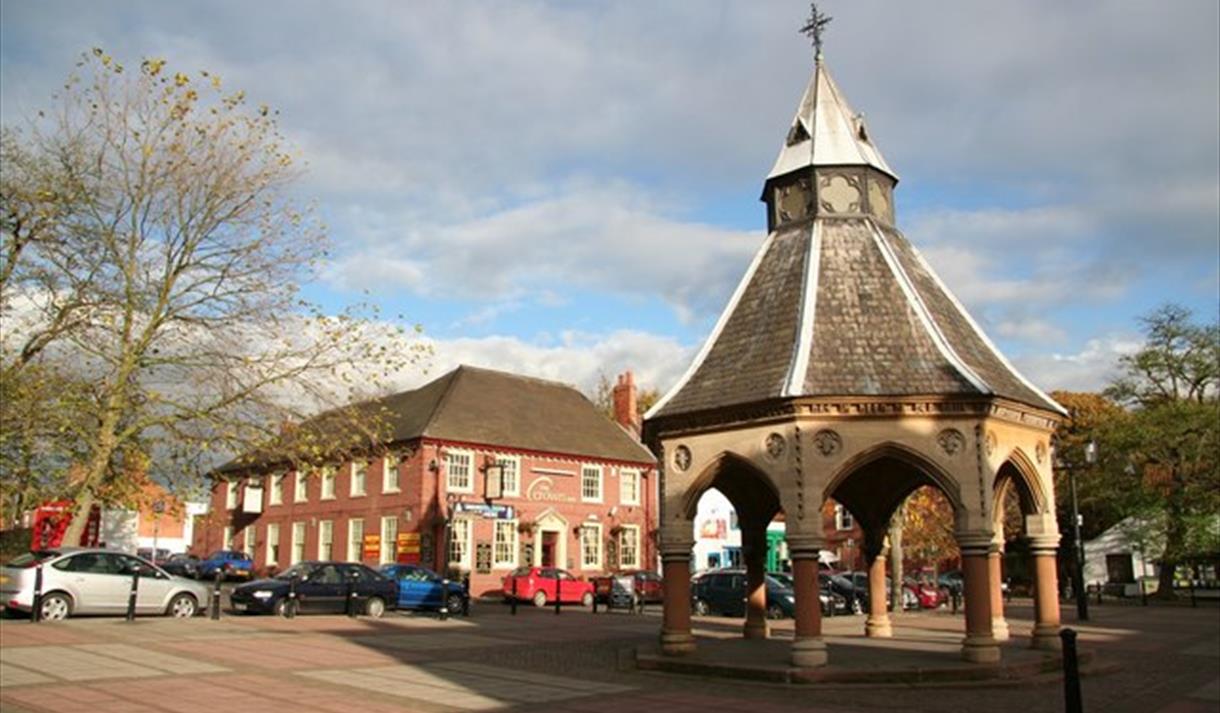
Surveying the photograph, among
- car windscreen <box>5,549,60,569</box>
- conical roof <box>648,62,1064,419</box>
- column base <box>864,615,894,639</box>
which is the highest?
conical roof <box>648,62,1064,419</box>

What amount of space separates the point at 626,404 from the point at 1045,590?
38.1 meters

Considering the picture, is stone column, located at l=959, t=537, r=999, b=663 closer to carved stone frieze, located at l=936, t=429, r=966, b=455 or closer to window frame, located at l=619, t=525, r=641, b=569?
carved stone frieze, located at l=936, t=429, r=966, b=455

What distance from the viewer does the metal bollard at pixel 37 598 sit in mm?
20345

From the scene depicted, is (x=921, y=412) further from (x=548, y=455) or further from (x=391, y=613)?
(x=548, y=455)

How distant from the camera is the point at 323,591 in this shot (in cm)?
2606

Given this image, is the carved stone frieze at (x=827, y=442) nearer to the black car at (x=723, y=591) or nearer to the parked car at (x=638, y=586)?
the black car at (x=723, y=591)

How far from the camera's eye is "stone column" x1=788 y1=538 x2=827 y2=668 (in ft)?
47.9

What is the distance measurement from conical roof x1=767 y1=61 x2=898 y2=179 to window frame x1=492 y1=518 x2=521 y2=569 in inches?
1042

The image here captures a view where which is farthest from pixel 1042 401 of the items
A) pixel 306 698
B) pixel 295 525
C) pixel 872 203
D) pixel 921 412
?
pixel 295 525

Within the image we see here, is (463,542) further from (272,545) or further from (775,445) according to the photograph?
(775,445)

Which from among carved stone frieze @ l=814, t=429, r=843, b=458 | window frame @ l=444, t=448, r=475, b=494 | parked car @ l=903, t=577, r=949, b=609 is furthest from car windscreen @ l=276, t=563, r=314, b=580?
parked car @ l=903, t=577, r=949, b=609

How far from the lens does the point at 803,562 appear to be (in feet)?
50.6

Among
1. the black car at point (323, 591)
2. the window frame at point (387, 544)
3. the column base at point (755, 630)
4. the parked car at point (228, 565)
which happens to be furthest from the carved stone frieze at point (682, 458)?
the parked car at point (228, 565)

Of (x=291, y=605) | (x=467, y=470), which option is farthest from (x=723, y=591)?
(x=467, y=470)
